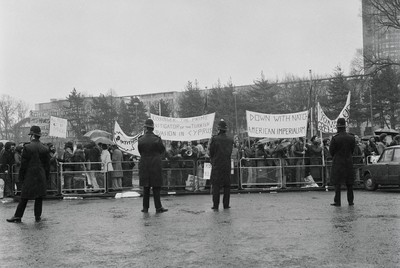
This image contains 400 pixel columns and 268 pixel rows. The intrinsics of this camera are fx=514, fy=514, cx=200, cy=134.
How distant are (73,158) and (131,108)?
60674 millimetres

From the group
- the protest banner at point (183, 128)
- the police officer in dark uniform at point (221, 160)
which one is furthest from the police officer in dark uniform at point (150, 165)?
the protest banner at point (183, 128)

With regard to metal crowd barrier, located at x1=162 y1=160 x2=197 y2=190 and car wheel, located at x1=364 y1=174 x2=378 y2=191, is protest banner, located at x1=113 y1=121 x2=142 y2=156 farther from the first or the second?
car wheel, located at x1=364 y1=174 x2=378 y2=191

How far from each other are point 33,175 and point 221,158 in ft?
13.3

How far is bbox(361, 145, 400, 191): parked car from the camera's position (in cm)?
1560

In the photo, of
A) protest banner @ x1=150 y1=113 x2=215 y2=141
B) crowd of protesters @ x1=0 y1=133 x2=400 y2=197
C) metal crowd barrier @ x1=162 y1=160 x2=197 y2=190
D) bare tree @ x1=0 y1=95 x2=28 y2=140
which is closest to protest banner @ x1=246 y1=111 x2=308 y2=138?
crowd of protesters @ x1=0 y1=133 x2=400 y2=197

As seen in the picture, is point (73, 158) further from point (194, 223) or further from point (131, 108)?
point (131, 108)

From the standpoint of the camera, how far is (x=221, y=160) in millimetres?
11641

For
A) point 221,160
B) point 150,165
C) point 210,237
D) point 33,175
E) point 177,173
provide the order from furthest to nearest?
point 177,173 → point 221,160 → point 150,165 → point 33,175 → point 210,237

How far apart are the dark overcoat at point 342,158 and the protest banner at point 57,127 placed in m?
10.3

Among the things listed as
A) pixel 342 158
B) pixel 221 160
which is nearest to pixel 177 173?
pixel 221 160

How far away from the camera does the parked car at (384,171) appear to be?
51.2ft

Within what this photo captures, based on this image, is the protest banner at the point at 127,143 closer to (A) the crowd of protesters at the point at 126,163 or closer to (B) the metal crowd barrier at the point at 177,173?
(A) the crowd of protesters at the point at 126,163

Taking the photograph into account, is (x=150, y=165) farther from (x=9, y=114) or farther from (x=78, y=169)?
(x=9, y=114)

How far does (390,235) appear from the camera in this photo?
769 cm
